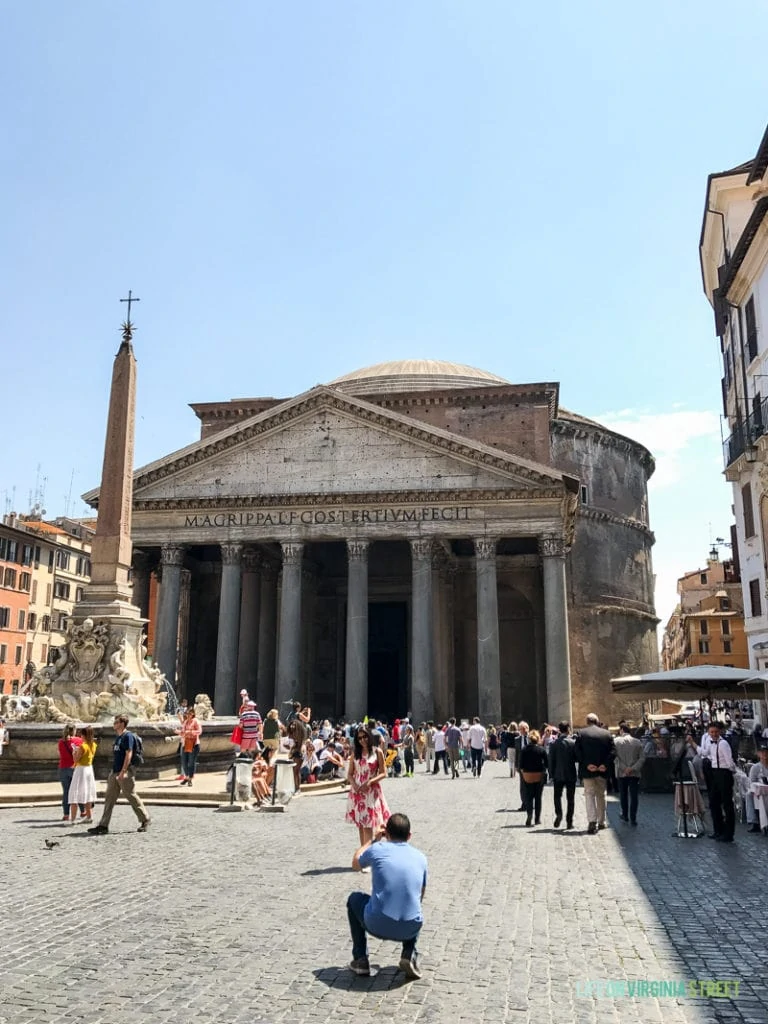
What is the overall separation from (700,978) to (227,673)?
78.3 ft

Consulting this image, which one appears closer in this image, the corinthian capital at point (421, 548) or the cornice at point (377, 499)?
the cornice at point (377, 499)

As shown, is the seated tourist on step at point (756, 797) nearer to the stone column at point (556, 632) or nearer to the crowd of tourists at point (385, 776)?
the crowd of tourists at point (385, 776)

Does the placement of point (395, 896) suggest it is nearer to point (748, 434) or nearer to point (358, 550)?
point (748, 434)

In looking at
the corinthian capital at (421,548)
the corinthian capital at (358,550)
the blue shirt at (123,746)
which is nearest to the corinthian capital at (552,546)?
the corinthian capital at (421,548)

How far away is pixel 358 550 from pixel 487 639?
503 centimetres

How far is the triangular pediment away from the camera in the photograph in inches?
1080

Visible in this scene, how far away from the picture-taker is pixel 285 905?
6.07 meters

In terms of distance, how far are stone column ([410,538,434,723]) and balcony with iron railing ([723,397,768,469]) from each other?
1015 cm

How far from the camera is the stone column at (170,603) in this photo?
91.7 ft

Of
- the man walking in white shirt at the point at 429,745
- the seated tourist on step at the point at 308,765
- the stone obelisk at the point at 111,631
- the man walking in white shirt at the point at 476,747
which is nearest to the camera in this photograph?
the stone obelisk at the point at 111,631

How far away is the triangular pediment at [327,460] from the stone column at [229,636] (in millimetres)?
2224

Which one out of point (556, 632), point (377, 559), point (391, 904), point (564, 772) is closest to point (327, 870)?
point (391, 904)

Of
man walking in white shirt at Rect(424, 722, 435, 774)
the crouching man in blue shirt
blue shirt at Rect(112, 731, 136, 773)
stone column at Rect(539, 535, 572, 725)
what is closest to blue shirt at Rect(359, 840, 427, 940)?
the crouching man in blue shirt

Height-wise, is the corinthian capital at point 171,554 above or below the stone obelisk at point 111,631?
above
